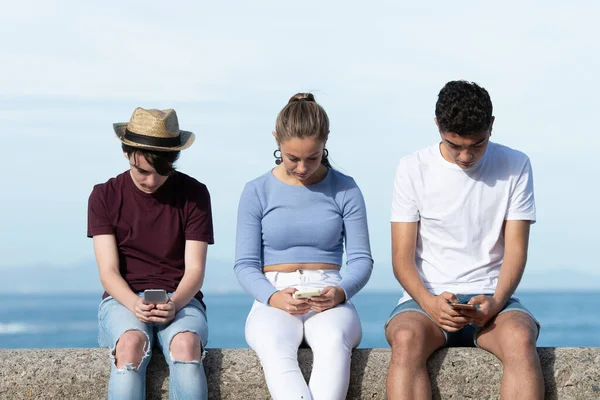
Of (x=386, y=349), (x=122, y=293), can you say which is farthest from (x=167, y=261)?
(x=386, y=349)

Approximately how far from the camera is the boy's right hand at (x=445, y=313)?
A: 16.1 feet

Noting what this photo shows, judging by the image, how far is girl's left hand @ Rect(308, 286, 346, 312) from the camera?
5035 millimetres

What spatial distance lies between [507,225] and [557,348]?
2.62 feet

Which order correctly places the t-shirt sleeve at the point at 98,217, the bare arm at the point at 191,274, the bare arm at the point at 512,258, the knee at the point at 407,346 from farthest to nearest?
the t-shirt sleeve at the point at 98,217, the bare arm at the point at 191,274, the bare arm at the point at 512,258, the knee at the point at 407,346

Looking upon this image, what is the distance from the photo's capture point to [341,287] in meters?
5.16

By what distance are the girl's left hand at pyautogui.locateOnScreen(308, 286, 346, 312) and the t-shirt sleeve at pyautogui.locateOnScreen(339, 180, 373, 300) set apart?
0.13 metres

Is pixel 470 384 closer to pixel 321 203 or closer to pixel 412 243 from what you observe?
pixel 412 243

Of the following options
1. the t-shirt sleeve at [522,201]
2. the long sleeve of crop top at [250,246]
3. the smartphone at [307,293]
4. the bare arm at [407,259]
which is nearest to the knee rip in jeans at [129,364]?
the long sleeve of crop top at [250,246]

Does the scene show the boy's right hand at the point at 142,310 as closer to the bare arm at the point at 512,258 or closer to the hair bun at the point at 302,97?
the hair bun at the point at 302,97

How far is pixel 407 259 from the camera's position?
5.23 metres

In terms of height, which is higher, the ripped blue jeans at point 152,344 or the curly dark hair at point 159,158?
the curly dark hair at point 159,158

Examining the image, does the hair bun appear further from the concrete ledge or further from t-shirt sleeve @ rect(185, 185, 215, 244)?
the concrete ledge

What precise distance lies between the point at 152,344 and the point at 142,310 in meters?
0.25

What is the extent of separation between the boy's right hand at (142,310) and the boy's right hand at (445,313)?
156 cm
